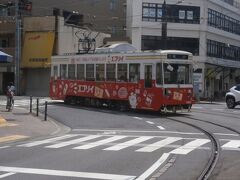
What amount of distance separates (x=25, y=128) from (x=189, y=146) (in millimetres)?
8307

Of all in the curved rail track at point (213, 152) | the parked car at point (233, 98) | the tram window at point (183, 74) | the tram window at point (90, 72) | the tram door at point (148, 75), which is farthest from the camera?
the parked car at point (233, 98)

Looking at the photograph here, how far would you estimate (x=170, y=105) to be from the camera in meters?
29.1

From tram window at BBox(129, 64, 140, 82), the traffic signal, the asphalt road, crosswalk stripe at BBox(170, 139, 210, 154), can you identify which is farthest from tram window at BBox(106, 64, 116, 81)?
the traffic signal

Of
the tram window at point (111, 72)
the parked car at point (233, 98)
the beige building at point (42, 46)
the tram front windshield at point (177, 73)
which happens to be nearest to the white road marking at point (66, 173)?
the tram front windshield at point (177, 73)

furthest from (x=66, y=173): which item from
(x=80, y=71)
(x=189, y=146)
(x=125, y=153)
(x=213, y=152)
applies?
(x=80, y=71)

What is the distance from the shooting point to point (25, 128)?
22.4m

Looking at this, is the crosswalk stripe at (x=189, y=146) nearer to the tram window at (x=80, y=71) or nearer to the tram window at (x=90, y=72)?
the tram window at (x=90, y=72)

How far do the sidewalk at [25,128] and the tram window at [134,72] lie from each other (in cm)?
551

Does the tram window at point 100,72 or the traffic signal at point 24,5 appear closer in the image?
the tram window at point 100,72

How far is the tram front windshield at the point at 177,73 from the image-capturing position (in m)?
28.5

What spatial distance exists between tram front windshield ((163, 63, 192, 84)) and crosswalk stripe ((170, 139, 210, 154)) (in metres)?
10.8

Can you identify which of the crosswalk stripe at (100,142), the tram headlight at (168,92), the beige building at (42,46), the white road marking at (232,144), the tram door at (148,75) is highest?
the beige building at (42,46)

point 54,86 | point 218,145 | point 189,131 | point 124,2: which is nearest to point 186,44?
point 124,2

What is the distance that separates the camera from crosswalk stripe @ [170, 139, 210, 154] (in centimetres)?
1534
